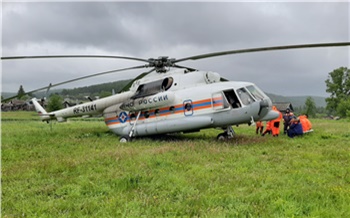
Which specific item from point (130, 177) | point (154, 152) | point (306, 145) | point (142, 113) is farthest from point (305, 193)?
point (142, 113)

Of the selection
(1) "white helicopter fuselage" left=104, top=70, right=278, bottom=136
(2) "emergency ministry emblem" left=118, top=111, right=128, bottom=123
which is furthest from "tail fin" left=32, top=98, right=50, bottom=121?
(1) "white helicopter fuselage" left=104, top=70, right=278, bottom=136

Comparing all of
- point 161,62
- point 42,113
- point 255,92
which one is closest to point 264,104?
point 255,92

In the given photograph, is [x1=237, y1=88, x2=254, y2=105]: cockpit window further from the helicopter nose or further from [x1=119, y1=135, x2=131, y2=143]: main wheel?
[x1=119, y1=135, x2=131, y2=143]: main wheel

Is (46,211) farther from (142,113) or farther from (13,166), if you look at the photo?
(142,113)

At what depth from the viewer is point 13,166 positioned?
24.0ft

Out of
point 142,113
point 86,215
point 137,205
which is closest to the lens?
point 86,215

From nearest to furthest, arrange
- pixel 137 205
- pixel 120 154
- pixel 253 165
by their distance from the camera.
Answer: pixel 137 205, pixel 253 165, pixel 120 154

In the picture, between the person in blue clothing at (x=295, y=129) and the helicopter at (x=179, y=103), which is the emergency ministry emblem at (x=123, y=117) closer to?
the helicopter at (x=179, y=103)

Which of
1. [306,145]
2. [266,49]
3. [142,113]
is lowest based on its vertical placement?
[306,145]

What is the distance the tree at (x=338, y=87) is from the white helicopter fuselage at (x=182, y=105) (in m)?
60.7

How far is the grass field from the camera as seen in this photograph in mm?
4316

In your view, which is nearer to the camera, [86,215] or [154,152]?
[86,215]

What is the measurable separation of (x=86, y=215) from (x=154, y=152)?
4.66 metres

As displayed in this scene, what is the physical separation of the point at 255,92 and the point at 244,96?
527 mm
